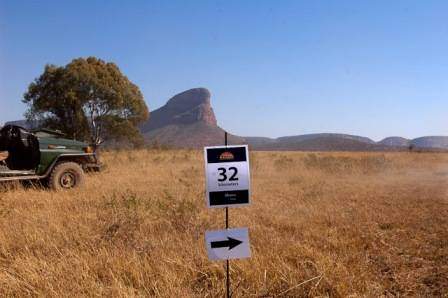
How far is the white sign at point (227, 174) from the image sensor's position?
365 centimetres

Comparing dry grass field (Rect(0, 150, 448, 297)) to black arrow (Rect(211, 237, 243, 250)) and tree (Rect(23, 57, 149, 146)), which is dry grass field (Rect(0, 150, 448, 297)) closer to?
black arrow (Rect(211, 237, 243, 250))

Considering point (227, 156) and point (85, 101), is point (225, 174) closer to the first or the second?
point (227, 156)

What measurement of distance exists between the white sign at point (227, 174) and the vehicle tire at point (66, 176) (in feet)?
25.1

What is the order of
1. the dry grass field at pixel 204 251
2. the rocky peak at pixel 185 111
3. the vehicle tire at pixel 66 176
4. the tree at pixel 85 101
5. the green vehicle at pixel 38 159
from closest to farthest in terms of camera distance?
the dry grass field at pixel 204 251
the green vehicle at pixel 38 159
the vehicle tire at pixel 66 176
the tree at pixel 85 101
the rocky peak at pixel 185 111

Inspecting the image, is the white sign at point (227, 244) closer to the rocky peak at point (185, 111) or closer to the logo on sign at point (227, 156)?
the logo on sign at point (227, 156)

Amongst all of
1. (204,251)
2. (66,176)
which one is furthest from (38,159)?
(204,251)

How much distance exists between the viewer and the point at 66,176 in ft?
35.0

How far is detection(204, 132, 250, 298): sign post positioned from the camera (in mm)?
3621

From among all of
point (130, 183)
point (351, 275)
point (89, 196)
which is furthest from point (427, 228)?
point (130, 183)

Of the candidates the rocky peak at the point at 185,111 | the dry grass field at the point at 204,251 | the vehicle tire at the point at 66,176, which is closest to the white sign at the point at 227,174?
the dry grass field at the point at 204,251

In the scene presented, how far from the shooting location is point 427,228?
637 cm

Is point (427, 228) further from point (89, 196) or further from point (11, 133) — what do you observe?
point (11, 133)

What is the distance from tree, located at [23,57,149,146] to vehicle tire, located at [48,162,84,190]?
15.7m

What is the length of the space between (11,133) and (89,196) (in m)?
3.04
